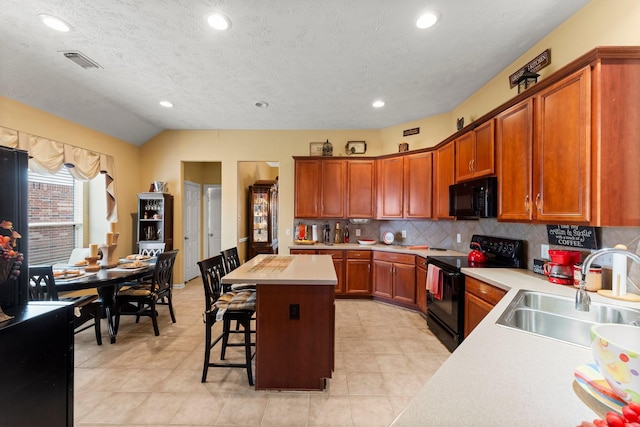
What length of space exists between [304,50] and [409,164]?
7.86 ft

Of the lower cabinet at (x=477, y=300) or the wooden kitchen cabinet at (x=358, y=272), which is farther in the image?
the wooden kitchen cabinet at (x=358, y=272)

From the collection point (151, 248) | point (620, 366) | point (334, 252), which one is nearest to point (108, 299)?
point (151, 248)

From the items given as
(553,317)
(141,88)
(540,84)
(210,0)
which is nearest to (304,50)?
(210,0)

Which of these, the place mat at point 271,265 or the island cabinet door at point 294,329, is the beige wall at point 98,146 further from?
the island cabinet door at point 294,329

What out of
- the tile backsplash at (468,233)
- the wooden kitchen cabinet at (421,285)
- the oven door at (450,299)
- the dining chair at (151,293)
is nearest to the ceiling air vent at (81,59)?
the dining chair at (151,293)

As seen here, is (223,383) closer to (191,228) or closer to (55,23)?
(55,23)

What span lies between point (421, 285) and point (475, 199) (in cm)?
148

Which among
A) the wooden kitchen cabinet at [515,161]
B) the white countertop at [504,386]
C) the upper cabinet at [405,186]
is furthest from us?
the upper cabinet at [405,186]

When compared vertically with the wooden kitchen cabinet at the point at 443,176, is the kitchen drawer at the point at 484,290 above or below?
below

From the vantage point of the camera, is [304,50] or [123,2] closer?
[123,2]

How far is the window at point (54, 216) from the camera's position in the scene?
3.47 meters

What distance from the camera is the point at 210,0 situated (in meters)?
1.95

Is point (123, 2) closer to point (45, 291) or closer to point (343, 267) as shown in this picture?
point (45, 291)

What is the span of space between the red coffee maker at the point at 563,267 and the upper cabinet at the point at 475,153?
2.96 ft
